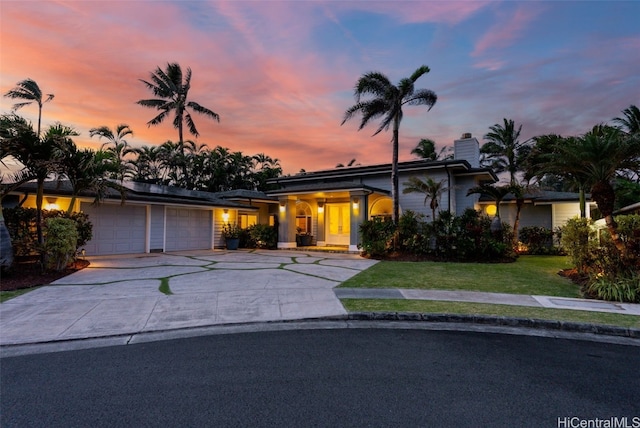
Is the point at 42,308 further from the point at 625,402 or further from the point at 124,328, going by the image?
the point at 625,402

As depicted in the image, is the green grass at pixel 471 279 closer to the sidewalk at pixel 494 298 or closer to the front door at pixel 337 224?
the sidewalk at pixel 494 298

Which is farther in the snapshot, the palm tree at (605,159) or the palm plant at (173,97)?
the palm plant at (173,97)

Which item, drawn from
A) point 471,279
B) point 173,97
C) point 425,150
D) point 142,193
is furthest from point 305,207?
point 173,97

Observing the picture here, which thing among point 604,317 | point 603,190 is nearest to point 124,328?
point 604,317

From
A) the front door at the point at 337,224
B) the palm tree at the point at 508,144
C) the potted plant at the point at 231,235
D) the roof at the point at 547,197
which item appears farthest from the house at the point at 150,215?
the palm tree at the point at 508,144

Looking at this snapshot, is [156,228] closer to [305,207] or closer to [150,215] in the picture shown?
[150,215]

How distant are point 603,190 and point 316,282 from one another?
827cm

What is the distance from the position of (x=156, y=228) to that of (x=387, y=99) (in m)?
13.5

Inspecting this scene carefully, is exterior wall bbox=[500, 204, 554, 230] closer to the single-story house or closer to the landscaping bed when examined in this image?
the single-story house

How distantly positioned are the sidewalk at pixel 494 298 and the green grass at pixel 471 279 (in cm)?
49

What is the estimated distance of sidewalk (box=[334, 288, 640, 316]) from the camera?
21.0 feet

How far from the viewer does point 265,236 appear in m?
20.1

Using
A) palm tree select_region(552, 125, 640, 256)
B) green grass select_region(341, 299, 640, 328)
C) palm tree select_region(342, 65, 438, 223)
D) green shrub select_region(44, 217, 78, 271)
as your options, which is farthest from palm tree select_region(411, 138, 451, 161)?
green shrub select_region(44, 217, 78, 271)

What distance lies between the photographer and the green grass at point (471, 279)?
8242 millimetres
